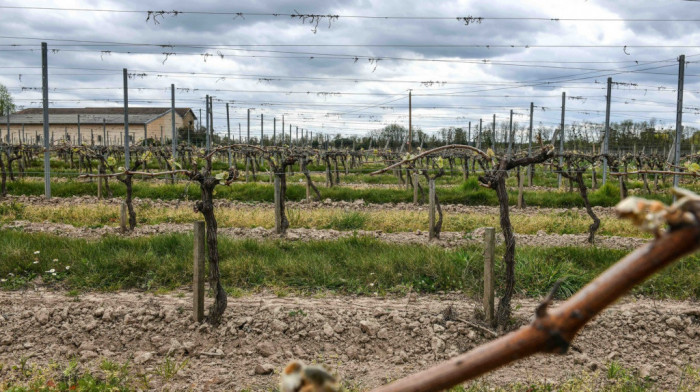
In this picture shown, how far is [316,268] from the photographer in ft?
23.8

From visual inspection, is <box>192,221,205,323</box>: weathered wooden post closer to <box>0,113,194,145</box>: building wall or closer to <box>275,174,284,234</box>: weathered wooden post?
<box>275,174,284,234</box>: weathered wooden post

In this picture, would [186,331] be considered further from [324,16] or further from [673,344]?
[324,16]

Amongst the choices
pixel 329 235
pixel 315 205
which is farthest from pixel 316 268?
pixel 315 205

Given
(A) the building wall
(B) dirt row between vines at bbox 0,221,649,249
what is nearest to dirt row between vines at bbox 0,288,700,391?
(B) dirt row between vines at bbox 0,221,649,249

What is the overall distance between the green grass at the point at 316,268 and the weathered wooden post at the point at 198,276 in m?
1.15

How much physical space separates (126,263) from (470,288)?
4.48 meters

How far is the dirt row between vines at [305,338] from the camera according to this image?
4758 mm

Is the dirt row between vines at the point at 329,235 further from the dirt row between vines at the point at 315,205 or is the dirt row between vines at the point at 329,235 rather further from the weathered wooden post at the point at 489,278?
the weathered wooden post at the point at 489,278

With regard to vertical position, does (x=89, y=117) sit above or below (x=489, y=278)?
above

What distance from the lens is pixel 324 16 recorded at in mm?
12523

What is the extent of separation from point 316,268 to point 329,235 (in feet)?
9.63

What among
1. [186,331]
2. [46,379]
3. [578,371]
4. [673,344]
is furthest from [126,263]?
[673,344]

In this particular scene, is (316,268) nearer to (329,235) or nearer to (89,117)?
(329,235)

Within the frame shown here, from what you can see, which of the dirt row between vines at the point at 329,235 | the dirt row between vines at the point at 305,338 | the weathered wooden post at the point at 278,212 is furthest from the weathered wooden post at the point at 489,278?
the weathered wooden post at the point at 278,212
